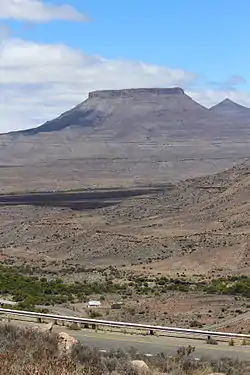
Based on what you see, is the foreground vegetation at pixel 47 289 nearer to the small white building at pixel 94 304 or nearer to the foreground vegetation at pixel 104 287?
the foreground vegetation at pixel 104 287

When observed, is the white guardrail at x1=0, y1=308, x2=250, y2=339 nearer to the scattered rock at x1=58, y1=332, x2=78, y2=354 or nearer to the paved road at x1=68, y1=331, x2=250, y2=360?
the paved road at x1=68, y1=331, x2=250, y2=360

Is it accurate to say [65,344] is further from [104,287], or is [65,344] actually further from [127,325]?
[104,287]

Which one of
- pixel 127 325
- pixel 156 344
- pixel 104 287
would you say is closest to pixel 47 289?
pixel 104 287

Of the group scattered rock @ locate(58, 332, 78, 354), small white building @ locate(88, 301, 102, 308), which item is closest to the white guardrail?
scattered rock @ locate(58, 332, 78, 354)

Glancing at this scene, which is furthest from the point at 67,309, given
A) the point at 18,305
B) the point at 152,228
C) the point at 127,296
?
the point at 152,228

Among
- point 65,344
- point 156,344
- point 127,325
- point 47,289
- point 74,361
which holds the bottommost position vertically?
point 47,289

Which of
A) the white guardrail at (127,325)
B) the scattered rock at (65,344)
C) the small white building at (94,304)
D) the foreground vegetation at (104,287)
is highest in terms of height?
the scattered rock at (65,344)

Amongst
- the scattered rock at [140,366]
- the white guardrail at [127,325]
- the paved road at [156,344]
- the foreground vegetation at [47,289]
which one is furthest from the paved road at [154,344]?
the foreground vegetation at [47,289]

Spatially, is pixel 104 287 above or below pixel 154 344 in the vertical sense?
below
